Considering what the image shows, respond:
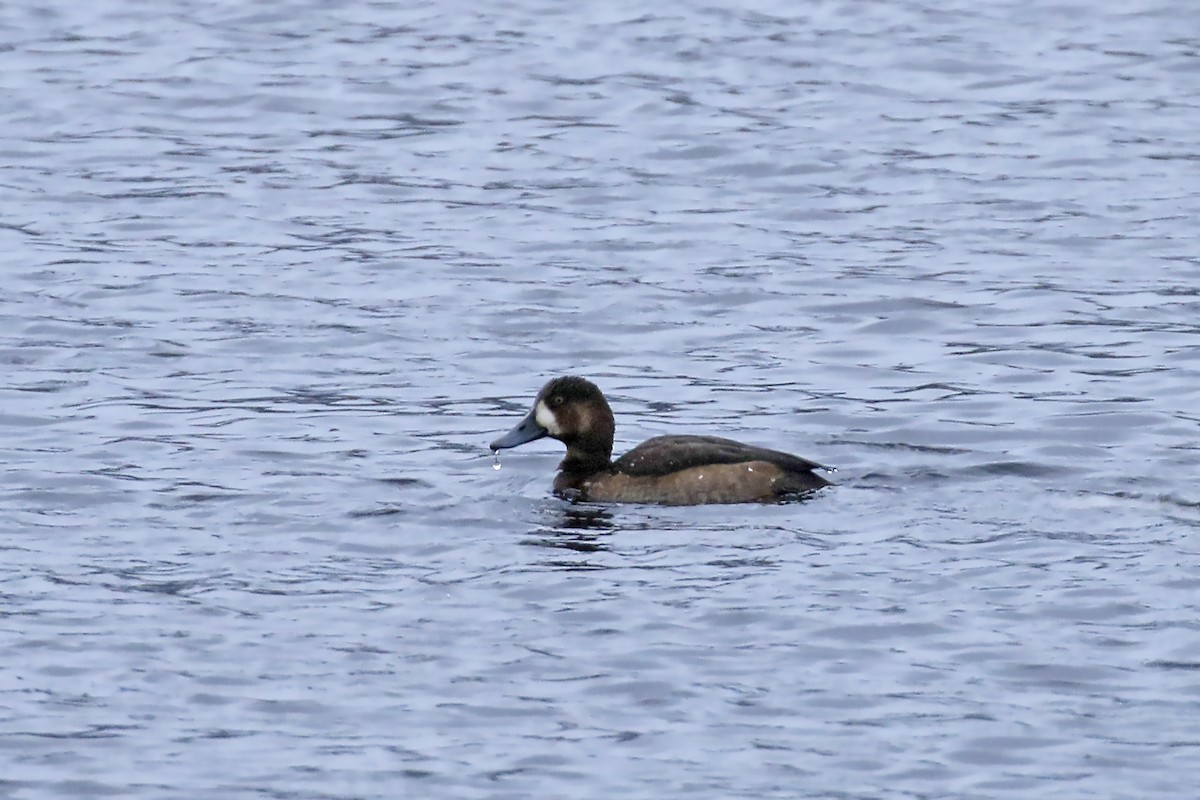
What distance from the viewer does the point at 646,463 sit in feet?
39.0

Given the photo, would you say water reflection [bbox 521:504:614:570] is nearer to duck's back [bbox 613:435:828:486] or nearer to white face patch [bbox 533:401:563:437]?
duck's back [bbox 613:435:828:486]

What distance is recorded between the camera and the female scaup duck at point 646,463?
11.6 meters

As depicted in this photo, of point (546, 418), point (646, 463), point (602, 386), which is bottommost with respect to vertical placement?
point (602, 386)

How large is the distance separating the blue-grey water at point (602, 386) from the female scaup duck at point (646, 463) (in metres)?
0.24

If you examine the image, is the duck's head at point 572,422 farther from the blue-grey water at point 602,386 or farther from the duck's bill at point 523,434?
the blue-grey water at point 602,386

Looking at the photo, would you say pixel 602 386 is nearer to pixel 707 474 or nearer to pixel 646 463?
pixel 646 463

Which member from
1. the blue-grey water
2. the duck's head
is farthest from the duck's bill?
the blue-grey water

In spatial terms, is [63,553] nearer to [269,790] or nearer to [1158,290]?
[269,790]

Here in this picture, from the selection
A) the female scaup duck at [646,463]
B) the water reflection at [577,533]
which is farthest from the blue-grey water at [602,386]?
the female scaup duck at [646,463]

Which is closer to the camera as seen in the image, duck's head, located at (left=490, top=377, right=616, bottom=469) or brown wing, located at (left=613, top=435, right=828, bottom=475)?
brown wing, located at (left=613, top=435, right=828, bottom=475)

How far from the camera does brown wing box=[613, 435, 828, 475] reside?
11.6 metres

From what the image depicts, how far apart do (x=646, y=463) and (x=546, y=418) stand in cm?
72

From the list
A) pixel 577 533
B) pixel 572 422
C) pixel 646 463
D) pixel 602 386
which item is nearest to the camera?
pixel 577 533

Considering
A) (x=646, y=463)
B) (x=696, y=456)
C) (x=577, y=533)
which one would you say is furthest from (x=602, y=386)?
(x=577, y=533)
